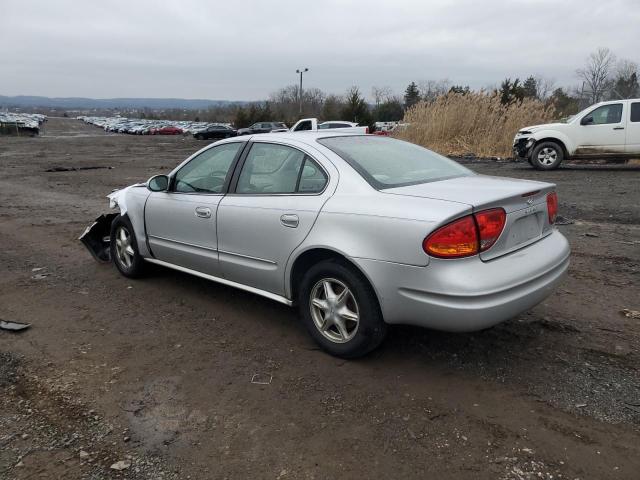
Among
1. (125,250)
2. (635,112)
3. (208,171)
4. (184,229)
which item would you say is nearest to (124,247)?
(125,250)

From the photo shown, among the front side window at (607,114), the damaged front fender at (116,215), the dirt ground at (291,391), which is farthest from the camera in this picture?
the front side window at (607,114)

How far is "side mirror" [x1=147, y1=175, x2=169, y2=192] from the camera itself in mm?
4871

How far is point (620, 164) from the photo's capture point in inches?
606

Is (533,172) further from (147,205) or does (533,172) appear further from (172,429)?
(172,429)

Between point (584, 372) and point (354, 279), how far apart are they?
62.1 inches

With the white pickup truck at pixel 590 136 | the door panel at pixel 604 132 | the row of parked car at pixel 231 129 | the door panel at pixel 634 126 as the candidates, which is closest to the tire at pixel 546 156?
the white pickup truck at pixel 590 136

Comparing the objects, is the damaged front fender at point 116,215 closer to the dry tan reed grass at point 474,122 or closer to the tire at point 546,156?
the tire at point 546,156

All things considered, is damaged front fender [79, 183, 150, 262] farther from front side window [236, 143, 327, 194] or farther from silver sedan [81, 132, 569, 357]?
front side window [236, 143, 327, 194]

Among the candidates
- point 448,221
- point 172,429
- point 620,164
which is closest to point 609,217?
point 448,221

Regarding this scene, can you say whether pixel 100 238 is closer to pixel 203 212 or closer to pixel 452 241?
pixel 203 212

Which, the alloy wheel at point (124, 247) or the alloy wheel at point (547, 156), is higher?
the alloy wheel at point (547, 156)

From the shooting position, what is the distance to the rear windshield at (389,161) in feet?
11.8

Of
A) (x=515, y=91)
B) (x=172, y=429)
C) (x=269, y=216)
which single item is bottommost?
(x=172, y=429)

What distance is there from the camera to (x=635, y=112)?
42.4 ft
